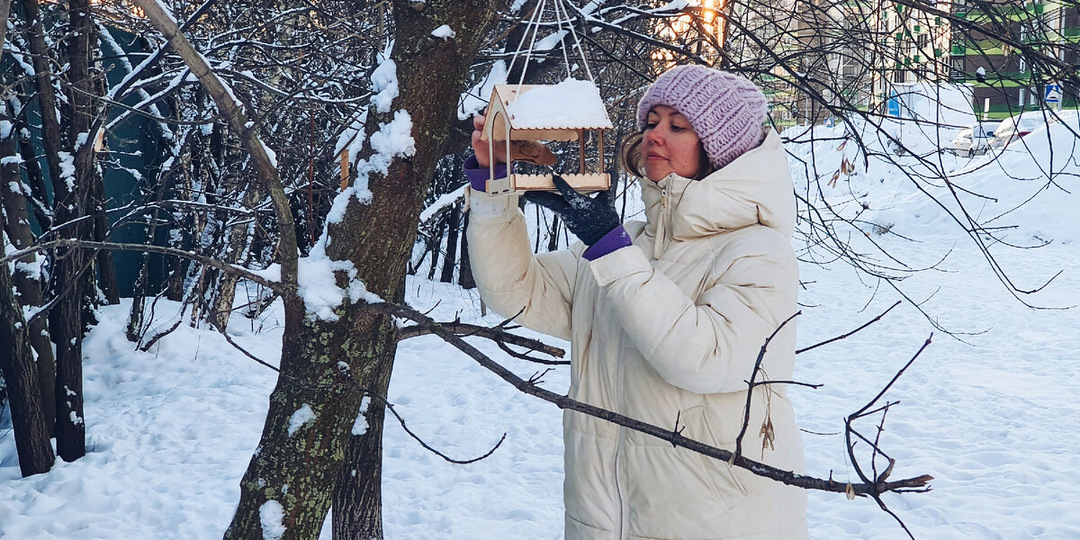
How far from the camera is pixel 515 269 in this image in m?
2.02

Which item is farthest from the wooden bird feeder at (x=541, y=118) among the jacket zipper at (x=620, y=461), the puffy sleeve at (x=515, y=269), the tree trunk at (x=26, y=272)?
the tree trunk at (x=26, y=272)

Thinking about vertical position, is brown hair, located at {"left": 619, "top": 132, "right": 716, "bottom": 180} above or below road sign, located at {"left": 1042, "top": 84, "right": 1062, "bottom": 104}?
below

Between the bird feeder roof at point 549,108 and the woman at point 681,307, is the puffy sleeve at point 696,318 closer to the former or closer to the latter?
the woman at point 681,307

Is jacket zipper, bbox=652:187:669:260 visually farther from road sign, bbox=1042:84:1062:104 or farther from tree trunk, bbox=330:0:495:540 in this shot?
road sign, bbox=1042:84:1062:104

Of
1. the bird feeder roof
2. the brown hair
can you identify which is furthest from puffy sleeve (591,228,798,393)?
the brown hair

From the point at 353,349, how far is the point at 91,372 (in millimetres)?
4927

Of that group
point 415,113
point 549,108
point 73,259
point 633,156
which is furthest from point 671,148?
point 73,259

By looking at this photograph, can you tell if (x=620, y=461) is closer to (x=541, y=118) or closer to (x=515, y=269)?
(x=515, y=269)

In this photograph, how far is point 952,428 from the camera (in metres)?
6.00

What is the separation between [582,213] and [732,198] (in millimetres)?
370

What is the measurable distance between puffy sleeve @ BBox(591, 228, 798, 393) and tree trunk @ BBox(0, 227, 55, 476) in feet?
11.5

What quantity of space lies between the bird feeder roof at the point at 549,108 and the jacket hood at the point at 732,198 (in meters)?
0.25

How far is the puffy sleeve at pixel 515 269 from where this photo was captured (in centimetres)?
195

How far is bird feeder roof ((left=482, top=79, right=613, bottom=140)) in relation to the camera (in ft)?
5.68
